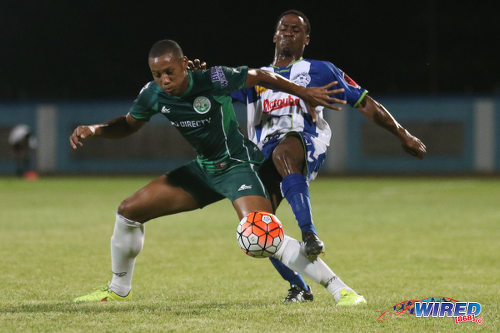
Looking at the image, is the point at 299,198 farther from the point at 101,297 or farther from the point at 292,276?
the point at 101,297

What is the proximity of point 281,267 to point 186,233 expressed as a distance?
18.2ft

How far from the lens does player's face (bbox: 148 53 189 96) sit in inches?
227

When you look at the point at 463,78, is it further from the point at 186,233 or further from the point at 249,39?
the point at 186,233

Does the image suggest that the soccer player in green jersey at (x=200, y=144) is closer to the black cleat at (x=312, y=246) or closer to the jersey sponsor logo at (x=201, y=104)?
the jersey sponsor logo at (x=201, y=104)

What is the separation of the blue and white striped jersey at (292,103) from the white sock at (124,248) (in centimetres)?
126

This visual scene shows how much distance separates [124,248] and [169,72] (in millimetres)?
1514

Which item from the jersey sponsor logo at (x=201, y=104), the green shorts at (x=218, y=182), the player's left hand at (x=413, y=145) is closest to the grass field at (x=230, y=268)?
the green shorts at (x=218, y=182)

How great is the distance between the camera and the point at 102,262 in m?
8.94

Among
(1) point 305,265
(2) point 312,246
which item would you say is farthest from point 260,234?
(1) point 305,265

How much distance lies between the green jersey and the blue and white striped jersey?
0.42 meters

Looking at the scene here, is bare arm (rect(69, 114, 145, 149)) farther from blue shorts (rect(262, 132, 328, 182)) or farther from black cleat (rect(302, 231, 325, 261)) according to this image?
black cleat (rect(302, 231, 325, 261))

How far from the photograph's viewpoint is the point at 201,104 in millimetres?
5945

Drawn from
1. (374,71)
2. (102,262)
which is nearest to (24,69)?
(374,71)

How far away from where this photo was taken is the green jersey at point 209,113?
19.5ft
